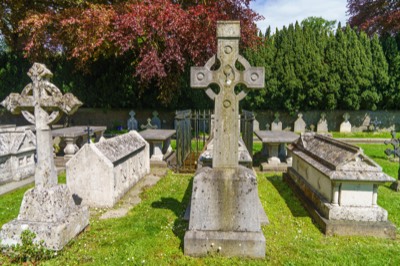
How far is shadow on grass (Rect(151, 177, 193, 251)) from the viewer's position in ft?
Result: 13.6

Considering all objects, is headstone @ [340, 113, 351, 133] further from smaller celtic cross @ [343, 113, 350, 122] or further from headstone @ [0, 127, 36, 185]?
headstone @ [0, 127, 36, 185]

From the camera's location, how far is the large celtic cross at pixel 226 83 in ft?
11.5

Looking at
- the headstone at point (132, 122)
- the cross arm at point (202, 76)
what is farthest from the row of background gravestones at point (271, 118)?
the cross arm at point (202, 76)

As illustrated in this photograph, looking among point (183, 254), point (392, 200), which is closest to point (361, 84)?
point (392, 200)

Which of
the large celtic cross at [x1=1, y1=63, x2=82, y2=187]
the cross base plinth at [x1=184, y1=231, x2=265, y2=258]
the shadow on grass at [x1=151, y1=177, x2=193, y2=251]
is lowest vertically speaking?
the shadow on grass at [x1=151, y1=177, x2=193, y2=251]

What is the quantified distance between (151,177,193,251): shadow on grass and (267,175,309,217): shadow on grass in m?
2.06

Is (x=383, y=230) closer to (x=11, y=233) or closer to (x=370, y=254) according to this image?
(x=370, y=254)

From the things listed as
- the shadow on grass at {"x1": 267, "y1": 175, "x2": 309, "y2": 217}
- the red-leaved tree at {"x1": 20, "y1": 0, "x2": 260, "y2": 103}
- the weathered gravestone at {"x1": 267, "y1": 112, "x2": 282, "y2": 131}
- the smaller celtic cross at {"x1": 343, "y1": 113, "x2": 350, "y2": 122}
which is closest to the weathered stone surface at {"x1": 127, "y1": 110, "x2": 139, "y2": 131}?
the red-leaved tree at {"x1": 20, "y1": 0, "x2": 260, "y2": 103}

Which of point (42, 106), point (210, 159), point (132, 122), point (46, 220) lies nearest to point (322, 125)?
point (132, 122)

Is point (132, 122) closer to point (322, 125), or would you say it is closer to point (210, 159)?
point (322, 125)

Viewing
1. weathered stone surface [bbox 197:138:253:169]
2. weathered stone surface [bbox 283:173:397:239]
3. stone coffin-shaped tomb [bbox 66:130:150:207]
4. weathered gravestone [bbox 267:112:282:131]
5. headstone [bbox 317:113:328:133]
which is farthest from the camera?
headstone [bbox 317:113:328:133]

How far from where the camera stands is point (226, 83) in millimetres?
3559

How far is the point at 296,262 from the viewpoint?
3.26 m

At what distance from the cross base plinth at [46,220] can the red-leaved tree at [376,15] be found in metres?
22.2
